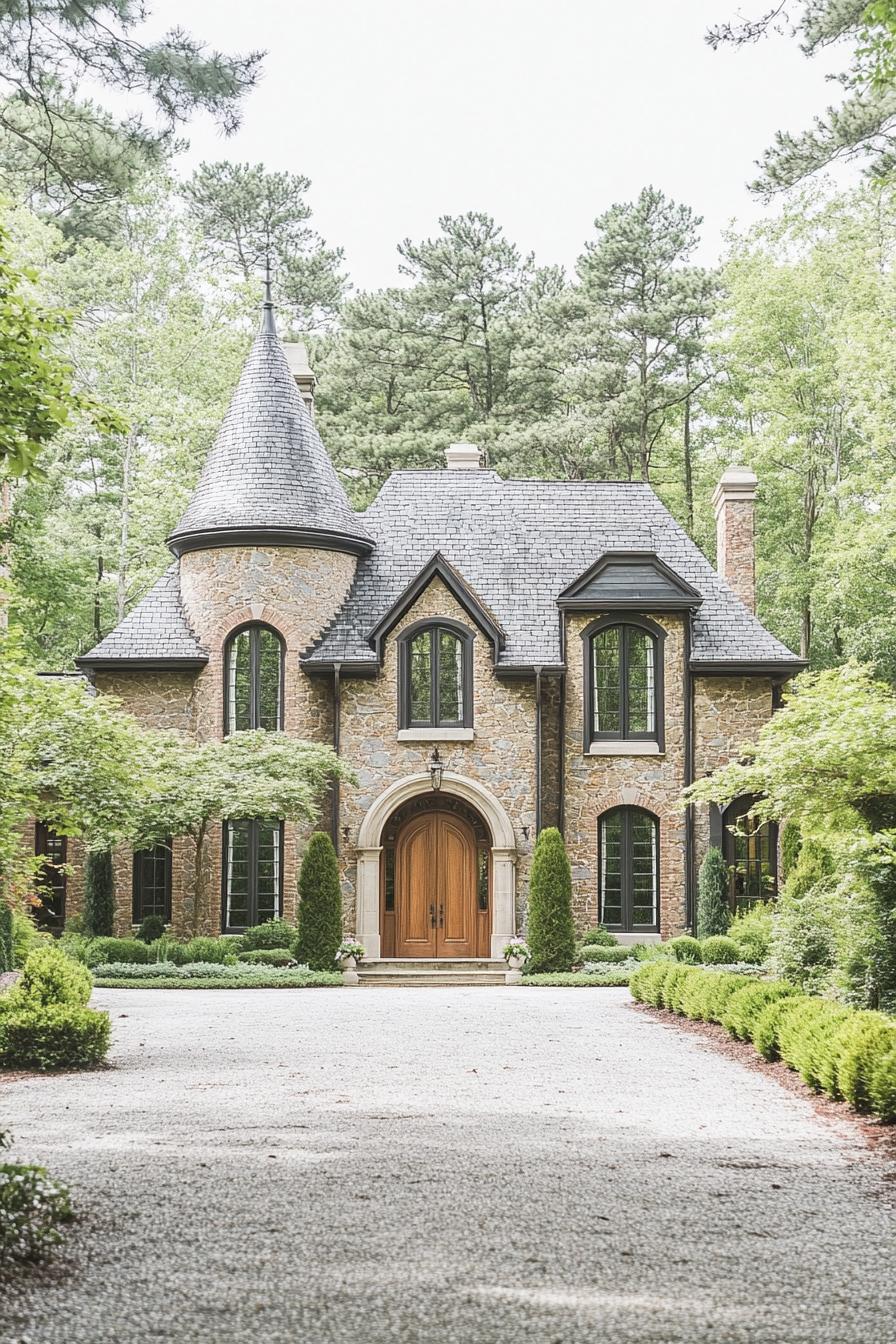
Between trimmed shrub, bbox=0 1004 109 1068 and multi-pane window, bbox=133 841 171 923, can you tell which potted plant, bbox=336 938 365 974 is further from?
trimmed shrub, bbox=0 1004 109 1068

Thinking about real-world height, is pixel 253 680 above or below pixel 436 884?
above

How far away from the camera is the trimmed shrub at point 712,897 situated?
70.4 feet

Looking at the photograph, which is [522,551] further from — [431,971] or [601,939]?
[431,971]

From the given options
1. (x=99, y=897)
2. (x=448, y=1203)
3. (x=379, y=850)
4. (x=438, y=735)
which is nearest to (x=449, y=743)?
(x=438, y=735)

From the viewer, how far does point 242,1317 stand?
4.59 metres

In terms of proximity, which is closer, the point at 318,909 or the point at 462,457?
the point at 318,909

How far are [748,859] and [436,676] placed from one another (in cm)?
590

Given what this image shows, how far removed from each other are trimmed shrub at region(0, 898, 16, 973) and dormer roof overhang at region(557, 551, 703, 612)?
10172 millimetres

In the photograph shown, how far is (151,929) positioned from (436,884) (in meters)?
4.57

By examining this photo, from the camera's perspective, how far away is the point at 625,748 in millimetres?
22359

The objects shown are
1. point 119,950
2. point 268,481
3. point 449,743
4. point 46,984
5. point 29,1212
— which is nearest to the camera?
point 29,1212

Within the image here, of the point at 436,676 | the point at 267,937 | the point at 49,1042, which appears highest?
the point at 436,676

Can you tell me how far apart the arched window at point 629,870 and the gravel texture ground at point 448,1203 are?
10917mm

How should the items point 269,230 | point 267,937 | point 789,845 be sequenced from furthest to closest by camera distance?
point 269,230, point 789,845, point 267,937
